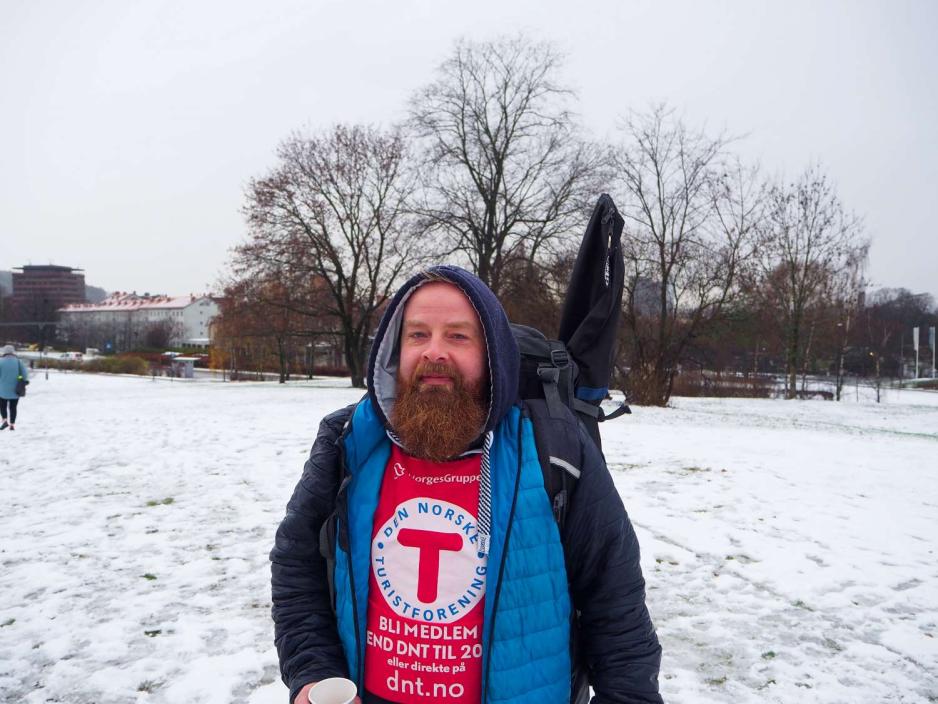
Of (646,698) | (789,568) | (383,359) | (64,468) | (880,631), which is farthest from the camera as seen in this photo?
(64,468)

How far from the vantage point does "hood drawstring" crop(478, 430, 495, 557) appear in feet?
5.17

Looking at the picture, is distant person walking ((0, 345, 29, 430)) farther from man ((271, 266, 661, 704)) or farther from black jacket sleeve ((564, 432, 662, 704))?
black jacket sleeve ((564, 432, 662, 704))

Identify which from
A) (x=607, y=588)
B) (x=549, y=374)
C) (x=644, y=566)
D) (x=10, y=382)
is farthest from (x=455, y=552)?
(x=10, y=382)

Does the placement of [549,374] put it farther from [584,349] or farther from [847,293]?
[847,293]

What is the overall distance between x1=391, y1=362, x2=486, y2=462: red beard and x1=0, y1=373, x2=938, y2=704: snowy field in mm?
2027

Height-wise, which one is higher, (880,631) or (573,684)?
(573,684)

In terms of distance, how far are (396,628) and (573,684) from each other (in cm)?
61

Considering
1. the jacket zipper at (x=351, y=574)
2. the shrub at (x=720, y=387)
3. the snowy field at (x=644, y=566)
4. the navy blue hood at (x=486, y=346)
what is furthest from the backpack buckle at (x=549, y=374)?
the shrub at (x=720, y=387)

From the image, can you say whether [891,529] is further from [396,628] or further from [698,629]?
[396,628]

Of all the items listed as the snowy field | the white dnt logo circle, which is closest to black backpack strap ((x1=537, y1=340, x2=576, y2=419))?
the white dnt logo circle

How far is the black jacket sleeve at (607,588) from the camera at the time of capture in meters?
1.54

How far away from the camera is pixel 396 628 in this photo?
1.58m

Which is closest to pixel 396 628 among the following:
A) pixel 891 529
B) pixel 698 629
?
pixel 698 629

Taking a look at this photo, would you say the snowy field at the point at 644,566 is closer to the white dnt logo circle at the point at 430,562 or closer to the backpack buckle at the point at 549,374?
the white dnt logo circle at the point at 430,562
